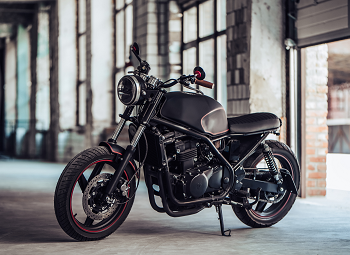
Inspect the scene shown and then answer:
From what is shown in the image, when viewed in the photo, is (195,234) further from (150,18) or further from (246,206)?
(150,18)

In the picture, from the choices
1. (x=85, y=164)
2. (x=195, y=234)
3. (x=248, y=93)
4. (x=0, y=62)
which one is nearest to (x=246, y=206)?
(x=195, y=234)

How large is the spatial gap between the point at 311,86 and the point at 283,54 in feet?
1.54

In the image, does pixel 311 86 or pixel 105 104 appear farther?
pixel 105 104

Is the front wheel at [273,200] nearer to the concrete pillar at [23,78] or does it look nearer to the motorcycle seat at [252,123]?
the motorcycle seat at [252,123]

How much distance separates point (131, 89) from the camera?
123 inches

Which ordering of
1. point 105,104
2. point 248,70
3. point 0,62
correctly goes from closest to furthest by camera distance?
point 248,70 → point 105,104 → point 0,62

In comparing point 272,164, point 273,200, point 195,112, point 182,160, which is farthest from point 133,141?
point 273,200

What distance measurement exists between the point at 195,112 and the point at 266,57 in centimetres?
236

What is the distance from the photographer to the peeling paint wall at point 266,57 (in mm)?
5355

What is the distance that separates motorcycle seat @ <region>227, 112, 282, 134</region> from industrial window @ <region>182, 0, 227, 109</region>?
2.67 metres

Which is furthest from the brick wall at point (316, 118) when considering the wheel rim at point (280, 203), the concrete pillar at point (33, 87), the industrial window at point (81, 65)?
the concrete pillar at point (33, 87)

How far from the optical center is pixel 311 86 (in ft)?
18.0

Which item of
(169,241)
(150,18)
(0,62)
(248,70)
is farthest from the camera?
(0,62)

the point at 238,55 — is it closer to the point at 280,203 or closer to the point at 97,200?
the point at 280,203
